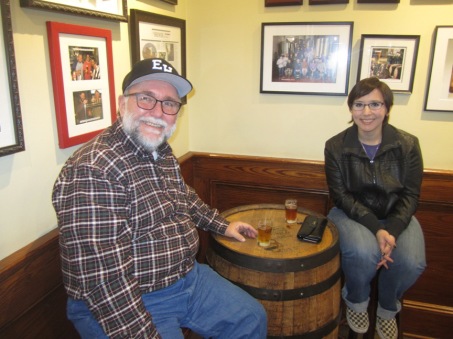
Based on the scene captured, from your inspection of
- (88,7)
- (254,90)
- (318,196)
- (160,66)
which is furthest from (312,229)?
(88,7)

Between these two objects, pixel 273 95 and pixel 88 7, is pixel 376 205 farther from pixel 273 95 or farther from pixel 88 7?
pixel 88 7

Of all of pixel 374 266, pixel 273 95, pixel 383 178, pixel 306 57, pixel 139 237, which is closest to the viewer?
pixel 139 237

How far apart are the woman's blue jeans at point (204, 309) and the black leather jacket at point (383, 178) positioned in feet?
2.54

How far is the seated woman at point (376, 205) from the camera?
68.0 inches

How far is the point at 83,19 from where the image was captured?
1483 mm

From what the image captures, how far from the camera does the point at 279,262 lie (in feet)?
4.79

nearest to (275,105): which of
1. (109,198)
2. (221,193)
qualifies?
(221,193)

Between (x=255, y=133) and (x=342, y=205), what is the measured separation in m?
0.87

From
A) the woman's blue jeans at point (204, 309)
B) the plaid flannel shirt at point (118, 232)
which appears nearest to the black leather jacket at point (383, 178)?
the woman's blue jeans at point (204, 309)

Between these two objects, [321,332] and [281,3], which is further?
[281,3]

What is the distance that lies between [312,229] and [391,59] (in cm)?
121

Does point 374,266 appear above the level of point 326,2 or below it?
below

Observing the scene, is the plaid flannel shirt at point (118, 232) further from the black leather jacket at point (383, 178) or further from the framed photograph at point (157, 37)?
the black leather jacket at point (383, 178)

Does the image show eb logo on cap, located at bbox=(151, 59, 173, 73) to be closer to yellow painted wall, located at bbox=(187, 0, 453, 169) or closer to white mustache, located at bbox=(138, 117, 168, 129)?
white mustache, located at bbox=(138, 117, 168, 129)
